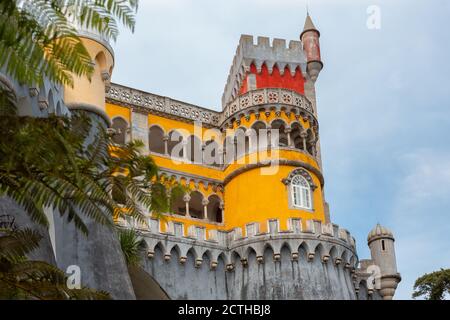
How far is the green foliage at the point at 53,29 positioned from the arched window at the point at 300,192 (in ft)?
91.5

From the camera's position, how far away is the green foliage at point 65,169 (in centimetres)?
788

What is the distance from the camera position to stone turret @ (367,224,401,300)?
3800 cm

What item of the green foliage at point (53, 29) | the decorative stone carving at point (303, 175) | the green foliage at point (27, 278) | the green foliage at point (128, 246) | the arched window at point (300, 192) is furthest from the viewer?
the decorative stone carving at point (303, 175)

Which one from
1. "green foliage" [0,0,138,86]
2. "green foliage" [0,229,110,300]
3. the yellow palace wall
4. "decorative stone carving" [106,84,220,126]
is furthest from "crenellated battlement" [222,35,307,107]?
"green foliage" [0,0,138,86]

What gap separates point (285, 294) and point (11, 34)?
26371 mm

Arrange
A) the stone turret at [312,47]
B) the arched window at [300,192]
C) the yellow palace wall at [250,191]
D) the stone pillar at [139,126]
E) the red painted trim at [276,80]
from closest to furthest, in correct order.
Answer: the yellow palace wall at [250,191]
the arched window at [300,192]
the stone pillar at [139,126]
the red painted trim at [276,80]
the stone turret at [312,47]

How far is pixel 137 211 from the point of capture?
8391mm

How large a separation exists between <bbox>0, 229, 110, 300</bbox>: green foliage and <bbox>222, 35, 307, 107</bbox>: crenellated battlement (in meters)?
30.8

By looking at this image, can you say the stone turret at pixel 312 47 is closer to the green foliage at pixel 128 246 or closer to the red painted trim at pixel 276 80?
the red painted trim at pixel 276 80

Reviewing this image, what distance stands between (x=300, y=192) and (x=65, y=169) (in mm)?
27785

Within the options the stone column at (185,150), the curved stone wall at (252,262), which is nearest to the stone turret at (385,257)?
the curved stone wall at (252,262)

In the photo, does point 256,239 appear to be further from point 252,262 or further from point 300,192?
point 300,192

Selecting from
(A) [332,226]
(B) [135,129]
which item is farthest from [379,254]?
(B) [135,129]

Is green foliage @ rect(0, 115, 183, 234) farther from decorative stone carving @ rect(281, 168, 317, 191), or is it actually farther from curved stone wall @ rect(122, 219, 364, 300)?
decorative stone carving @ rect(281, 168, 317, 191)
